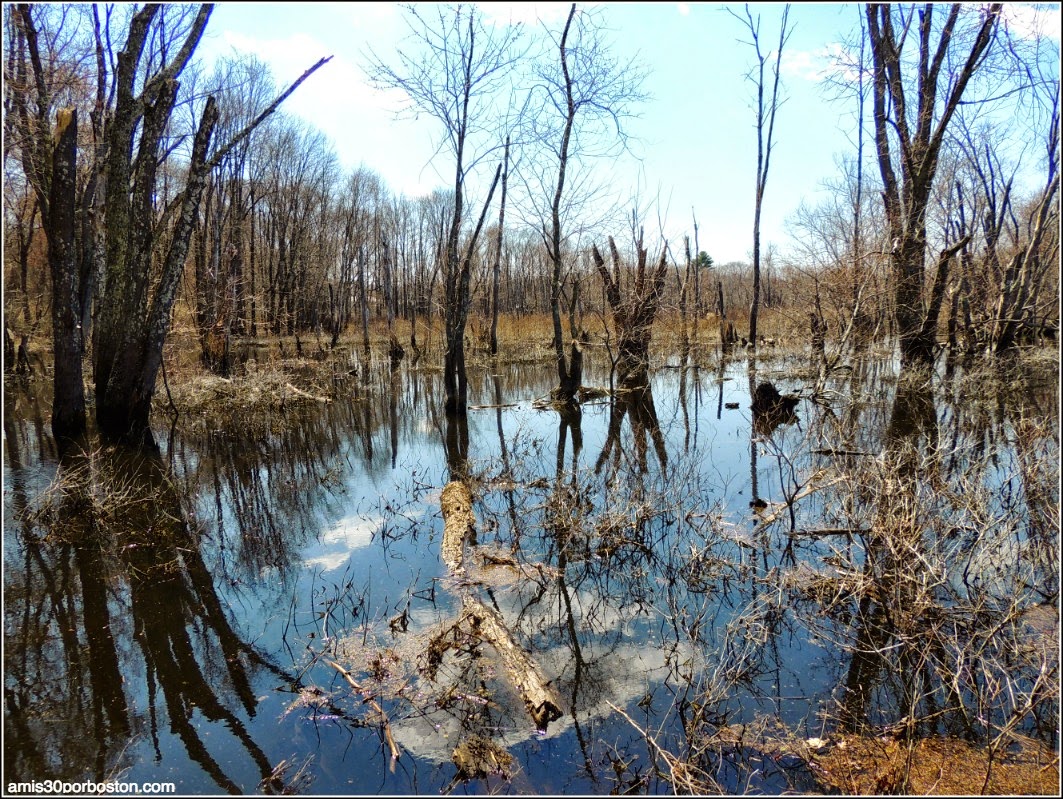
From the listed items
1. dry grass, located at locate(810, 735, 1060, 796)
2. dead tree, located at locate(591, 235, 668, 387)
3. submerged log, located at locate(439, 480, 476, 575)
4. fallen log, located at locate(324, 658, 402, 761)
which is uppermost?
dead tree, located at locate(591, 235, 668, 387)

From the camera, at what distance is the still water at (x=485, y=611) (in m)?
3.36

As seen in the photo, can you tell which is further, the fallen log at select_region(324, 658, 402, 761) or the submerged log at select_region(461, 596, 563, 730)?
the submerged log at select_region(461, 596, 563, 730)

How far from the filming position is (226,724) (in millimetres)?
3582

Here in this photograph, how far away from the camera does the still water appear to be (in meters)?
3.36

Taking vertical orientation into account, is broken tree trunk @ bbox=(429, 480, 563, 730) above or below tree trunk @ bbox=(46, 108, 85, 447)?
below

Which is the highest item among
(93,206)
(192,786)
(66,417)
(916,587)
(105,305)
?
(93,206)

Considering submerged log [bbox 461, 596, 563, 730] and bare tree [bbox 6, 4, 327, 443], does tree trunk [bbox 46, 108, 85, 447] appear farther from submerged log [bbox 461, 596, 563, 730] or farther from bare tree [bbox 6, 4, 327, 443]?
submerged log [bbox 461, 596, 563, 730]

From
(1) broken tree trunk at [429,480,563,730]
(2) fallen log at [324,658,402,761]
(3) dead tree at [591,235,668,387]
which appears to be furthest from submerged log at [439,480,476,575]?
(3) dead tree at [591,235,668,387]

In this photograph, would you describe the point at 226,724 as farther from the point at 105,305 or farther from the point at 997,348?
the point at 997,348

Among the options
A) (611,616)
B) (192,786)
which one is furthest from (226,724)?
(611,616)

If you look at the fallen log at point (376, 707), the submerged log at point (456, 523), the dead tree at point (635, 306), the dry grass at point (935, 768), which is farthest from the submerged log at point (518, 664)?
the dead tree at point (635, 306)

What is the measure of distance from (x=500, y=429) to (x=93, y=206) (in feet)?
32.5

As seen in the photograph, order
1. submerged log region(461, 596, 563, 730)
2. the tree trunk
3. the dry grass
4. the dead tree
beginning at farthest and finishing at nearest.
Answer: the dead tree → the tree trunk → submerged log region(461, 596, 563, 730) → the dry grass

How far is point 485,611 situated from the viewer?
4.61m
